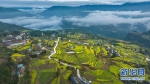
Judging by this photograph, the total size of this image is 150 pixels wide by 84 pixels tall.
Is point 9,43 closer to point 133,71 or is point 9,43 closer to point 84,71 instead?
point 84,71

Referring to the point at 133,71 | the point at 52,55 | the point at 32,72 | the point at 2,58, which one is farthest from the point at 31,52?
the point at 133,71

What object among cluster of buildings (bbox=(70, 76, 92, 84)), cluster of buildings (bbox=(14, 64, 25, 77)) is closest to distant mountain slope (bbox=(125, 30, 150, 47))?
cluster of buildings (bbox=(70, 76, 92, 84))

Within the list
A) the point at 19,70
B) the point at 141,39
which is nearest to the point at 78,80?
the point at 19,70

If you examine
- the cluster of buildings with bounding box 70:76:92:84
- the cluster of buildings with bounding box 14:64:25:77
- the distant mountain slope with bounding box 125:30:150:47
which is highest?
the cluster of buildings with bounding box 14:64:25:77

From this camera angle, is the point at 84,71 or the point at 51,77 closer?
the point at 51,77

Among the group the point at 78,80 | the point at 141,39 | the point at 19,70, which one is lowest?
the point at 141,39

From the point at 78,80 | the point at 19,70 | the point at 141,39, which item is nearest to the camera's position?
the point at 78,80

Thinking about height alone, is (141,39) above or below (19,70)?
below

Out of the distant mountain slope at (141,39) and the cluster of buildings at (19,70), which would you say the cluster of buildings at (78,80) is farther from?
the distant mountain slope at (141,39)

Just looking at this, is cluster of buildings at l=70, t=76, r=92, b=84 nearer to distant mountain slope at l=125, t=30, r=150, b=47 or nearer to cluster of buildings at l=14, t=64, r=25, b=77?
A: cluster of buildings at l=14, t=64, r=25, b=77

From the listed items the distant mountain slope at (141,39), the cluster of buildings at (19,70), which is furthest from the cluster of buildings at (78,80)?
the distant mountain slope at (141,39)

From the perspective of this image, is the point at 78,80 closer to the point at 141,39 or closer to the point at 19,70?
the point at 19,70
